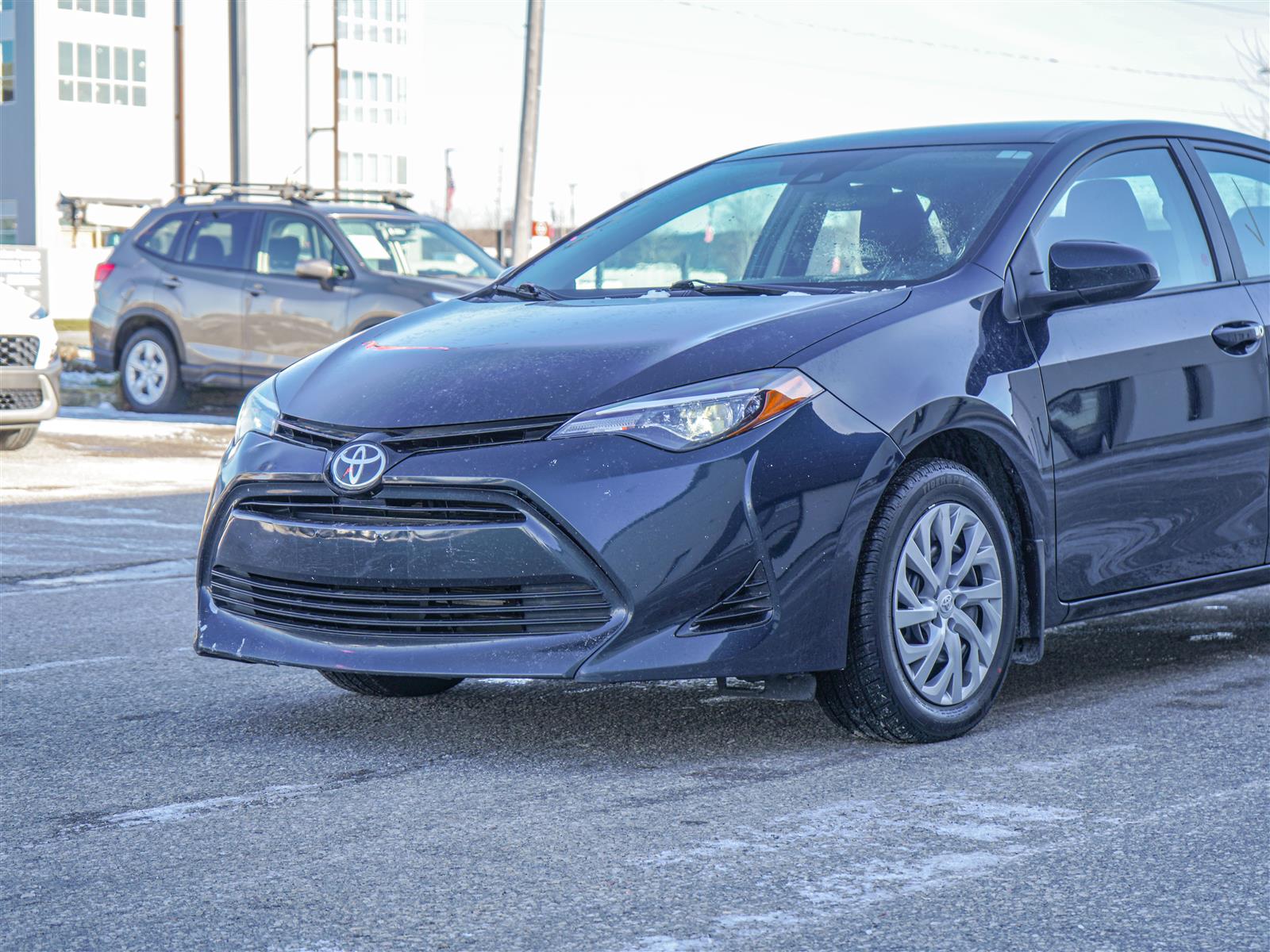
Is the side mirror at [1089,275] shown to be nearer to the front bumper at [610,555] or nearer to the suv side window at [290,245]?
the front bumper at [610,555]

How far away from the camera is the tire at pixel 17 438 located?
1322cm

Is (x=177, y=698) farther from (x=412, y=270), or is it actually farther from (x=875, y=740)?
(x=412, y=270)

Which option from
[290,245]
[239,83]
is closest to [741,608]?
[290,245]

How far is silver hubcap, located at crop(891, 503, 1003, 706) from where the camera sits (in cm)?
446

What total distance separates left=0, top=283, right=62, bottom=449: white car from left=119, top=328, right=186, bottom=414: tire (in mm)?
3574

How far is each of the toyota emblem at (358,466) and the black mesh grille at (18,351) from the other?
8870 millimetres

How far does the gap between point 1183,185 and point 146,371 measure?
12.5 metres

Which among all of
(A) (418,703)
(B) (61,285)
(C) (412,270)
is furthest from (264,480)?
(B) (61,285)

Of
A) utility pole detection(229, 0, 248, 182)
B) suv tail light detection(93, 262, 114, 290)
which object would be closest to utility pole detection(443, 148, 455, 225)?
utility pole detection(229, 0, 248, 182)

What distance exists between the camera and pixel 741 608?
421 centimetres

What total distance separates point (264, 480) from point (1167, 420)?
252 cm

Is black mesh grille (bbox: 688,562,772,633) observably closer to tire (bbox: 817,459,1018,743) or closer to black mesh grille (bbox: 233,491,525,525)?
tire (bbox: 817,459,1018,743)

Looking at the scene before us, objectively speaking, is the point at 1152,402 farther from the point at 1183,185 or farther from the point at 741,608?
the point at 741,608

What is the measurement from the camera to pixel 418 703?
521cm
